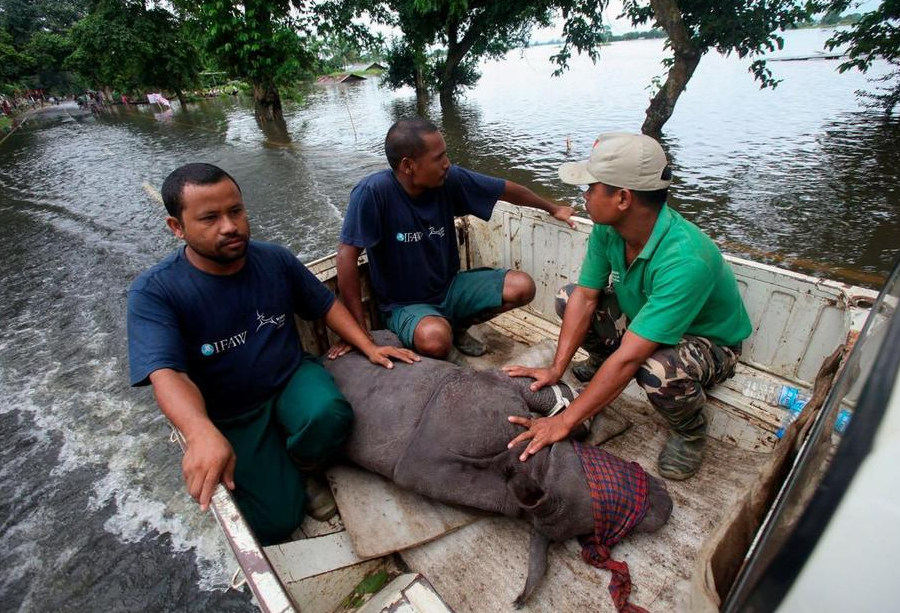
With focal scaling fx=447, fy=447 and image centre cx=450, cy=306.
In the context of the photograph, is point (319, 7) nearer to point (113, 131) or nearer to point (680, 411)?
point (113, 131)

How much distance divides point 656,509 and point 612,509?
0.79 ft

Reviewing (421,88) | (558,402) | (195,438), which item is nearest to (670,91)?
(558,402)

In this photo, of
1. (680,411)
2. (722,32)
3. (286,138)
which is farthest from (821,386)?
(286,138)

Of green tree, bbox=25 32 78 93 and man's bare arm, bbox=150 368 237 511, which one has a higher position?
green tree, bbox=25 32 78 93

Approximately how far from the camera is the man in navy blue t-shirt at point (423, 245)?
2545 millimetres

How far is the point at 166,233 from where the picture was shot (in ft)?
25.6

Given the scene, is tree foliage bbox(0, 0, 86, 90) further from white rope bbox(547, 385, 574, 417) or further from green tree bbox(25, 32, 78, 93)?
white rope bbox(547, 385, 574, 417)

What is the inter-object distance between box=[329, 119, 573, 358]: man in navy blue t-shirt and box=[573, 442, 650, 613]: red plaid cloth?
114cm

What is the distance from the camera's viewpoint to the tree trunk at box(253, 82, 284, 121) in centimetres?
1610

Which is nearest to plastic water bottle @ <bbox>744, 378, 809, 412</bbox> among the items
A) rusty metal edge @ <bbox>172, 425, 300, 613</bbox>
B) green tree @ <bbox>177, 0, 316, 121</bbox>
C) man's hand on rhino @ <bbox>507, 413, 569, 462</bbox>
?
man's hand on rhino @ <bbox>507, 413, 569, 462</bbox>

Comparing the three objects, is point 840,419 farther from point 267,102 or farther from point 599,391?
point 267,102

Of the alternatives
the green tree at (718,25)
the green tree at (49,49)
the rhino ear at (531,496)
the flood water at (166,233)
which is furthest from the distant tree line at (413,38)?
the rhino ear at (531,496)

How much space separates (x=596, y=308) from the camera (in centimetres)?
235

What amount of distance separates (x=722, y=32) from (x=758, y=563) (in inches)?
420
